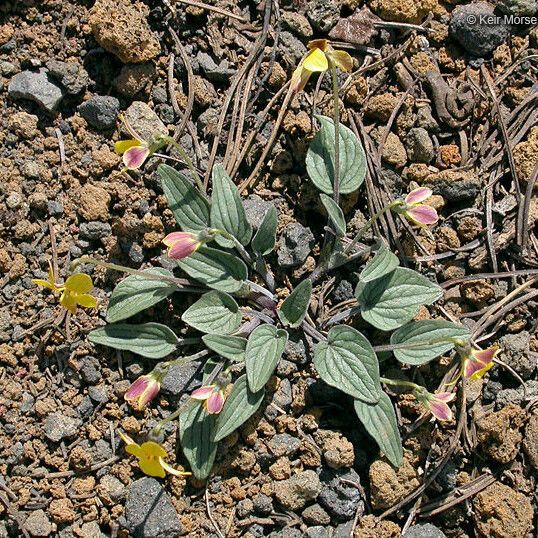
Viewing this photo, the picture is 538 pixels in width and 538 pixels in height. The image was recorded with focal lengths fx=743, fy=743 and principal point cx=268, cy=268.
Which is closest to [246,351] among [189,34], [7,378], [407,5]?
[7,378]

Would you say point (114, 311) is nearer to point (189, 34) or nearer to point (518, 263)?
point (189, 34)

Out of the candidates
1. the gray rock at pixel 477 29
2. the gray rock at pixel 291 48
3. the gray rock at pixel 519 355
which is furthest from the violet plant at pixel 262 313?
the gray rock at pixel 477 29

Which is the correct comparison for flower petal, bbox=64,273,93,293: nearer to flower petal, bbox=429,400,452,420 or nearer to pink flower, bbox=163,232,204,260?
pink flower, bbox=163,232,204,260


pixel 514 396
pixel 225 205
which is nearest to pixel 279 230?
pixel 225 205

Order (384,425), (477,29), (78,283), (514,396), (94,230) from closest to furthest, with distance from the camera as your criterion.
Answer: (78,283) < (384,425) < (514,396) < (94,230) < (477,29)

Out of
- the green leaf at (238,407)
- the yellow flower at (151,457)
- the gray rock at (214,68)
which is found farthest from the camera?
the gray rock at (214,68)

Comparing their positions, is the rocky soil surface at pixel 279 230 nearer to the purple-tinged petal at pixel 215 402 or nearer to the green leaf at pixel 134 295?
the green leaf at pixel 134 295

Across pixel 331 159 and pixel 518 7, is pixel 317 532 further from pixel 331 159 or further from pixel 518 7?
pixel 518 7
